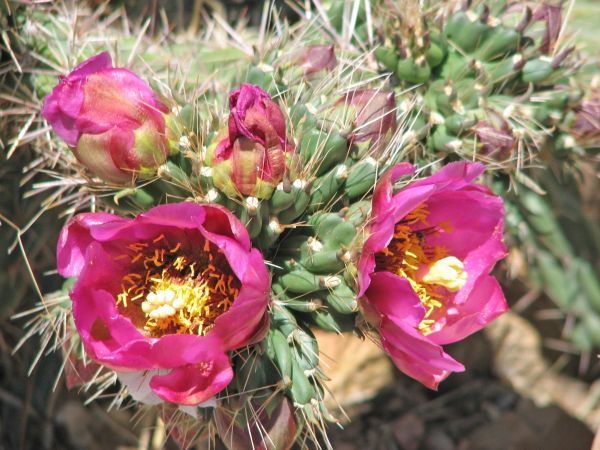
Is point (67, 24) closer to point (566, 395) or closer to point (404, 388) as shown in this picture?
point (404, 388)

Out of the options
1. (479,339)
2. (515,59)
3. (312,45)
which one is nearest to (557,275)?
(479,339)

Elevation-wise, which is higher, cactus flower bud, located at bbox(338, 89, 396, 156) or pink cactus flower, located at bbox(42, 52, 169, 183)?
pink cactus flower, located at bbox(42, 52, 169, 183)

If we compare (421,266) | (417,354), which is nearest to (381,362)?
(421,266)

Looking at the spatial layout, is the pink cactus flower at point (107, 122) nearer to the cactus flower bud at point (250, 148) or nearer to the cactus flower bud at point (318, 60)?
the cactus flower bud at point (250, 148)

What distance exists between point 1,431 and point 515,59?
169 cm

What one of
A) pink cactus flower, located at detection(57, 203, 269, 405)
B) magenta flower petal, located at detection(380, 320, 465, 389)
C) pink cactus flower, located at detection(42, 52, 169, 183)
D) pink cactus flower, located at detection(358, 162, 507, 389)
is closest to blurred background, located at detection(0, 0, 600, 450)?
pink cactus flower, located at detection(42, 52, 169, 183)

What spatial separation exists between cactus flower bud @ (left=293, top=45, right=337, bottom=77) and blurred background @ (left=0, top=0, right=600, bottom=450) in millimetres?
413

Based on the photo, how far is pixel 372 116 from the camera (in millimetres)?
1647

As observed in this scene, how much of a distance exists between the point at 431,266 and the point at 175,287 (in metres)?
0.48

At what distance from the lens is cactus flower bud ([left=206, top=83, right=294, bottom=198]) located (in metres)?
1.40

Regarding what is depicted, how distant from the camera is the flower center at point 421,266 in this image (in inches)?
60.1

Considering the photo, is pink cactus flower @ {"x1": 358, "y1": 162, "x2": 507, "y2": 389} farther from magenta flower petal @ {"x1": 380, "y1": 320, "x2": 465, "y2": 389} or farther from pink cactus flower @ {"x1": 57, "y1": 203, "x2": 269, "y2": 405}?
pink cactus flower @ {"x1": 57, "y1": 203, "x2": 269, "y2": 405}

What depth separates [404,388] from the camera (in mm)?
2748

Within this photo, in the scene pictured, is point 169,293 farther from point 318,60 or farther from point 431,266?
point 318,60
